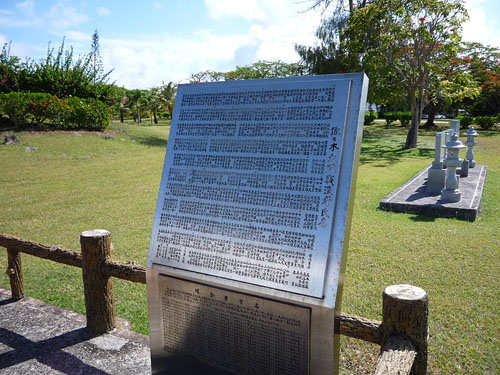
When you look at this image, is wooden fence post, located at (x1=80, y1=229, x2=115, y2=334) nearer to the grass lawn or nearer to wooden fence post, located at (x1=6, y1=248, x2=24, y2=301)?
the grass lawn

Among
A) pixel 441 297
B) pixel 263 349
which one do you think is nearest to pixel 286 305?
pixel 263 349

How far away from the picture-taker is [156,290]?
2275 mm

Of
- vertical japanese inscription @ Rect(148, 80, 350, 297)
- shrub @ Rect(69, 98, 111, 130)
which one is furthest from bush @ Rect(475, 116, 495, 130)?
vertical japanese inscription @ Rect(148, 80, 350, 297)

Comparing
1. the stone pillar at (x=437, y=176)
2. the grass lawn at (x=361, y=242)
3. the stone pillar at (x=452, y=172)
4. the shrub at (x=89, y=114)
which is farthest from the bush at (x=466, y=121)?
the shrub at (x=89, y=114)

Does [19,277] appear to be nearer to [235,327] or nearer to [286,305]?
[235,327]

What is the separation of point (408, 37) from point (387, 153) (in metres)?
4.36

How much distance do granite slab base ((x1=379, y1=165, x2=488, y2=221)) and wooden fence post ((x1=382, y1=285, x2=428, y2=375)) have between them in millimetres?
4936

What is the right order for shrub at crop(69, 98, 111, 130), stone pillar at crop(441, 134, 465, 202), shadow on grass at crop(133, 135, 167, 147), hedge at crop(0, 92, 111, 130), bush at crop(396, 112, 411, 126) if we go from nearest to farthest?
stone pillar at crop(441, 134, 465, 202) → hedge at crop(0, 92, 111, 130) → shrub at crop(69, 98, 111, 130) → shadow on grass at crop(133, 135, 167, 147) → bush at crop(396, 112, 411, 126)

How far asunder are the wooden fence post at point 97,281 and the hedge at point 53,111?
12.5m

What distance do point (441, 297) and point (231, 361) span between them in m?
2.46

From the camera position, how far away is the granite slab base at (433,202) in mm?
6238

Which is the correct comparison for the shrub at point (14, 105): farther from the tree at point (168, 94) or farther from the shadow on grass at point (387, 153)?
the tree at point (168, 94)

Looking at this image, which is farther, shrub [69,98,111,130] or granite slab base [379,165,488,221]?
shrub [69,98,111,130]

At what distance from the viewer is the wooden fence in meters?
1.85
